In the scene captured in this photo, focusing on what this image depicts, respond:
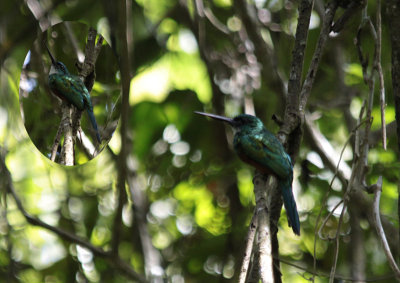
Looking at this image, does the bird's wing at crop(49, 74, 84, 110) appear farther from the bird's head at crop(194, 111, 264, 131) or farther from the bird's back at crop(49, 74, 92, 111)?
the bird's head at crop(194, 111, 264, 131)

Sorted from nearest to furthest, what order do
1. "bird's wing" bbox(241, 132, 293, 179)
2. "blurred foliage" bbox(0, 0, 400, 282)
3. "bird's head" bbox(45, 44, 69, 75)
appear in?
"bird's head" bbox(45, 44, 69, 75) < "bird's wing" bbox(241, 132, 293, 179) < "blurred foliage" bbox(0, 0, 400, 282)

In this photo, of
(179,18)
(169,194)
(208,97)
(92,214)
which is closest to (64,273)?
(92,214)

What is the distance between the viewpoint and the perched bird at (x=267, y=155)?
204 centimetres

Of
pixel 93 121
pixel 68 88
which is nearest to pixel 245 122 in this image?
pixel 93 121

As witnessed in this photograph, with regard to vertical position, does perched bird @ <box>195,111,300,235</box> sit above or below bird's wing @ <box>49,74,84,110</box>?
above

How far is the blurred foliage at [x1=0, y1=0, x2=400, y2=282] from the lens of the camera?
2.80m

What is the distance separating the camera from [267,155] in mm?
2098

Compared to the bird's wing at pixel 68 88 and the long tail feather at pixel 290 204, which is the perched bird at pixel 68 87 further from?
the long tail feather at pixel 290 204

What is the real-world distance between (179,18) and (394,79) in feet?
6.41

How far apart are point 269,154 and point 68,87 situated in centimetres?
85

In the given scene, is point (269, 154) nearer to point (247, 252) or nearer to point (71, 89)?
point (247, 252)

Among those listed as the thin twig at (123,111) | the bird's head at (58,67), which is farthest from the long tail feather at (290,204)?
the bird's head at (58,67)

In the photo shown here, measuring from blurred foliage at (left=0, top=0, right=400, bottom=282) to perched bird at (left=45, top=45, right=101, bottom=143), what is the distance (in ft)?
3.30

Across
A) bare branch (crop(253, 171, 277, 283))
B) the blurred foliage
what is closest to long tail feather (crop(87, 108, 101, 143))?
bare branch (crop(253, 171, 277, 283))
